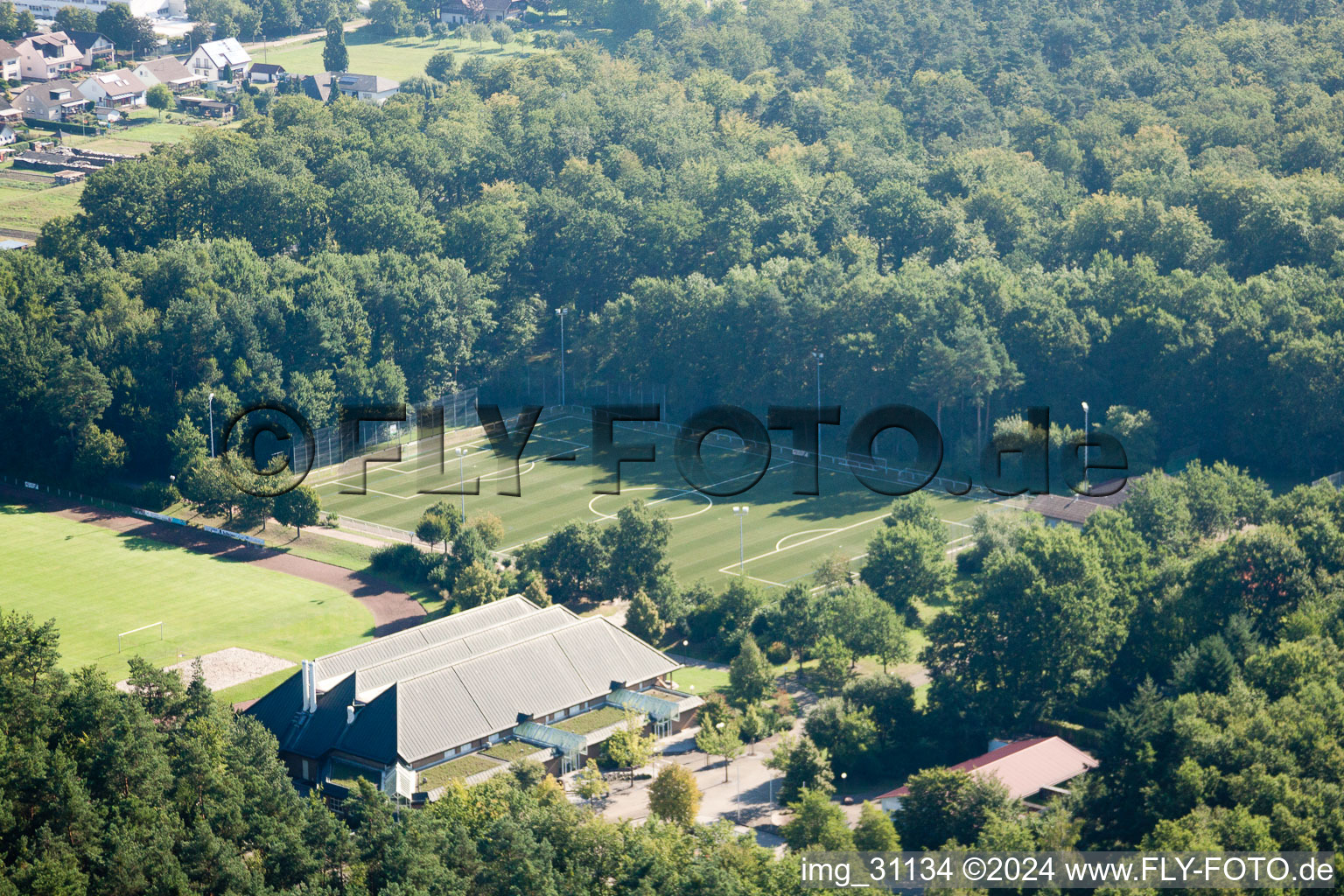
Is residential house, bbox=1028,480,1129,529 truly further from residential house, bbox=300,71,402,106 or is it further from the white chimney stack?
residential house, bbox=300,71,402,106

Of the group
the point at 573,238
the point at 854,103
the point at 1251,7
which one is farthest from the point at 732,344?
the point at 1251,7

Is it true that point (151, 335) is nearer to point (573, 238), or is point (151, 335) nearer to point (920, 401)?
point (573, 238)

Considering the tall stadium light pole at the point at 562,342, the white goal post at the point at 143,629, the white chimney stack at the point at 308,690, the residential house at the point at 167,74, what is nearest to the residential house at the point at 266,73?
the residential house at the point at 167,74

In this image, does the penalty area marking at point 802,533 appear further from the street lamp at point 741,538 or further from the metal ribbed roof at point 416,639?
the metal ribbed roof at point 416,639

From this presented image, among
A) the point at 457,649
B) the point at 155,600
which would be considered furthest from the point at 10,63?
the point at 457,649

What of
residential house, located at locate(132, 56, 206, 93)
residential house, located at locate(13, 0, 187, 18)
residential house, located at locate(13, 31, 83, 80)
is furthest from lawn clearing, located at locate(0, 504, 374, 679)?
residential house, located at locate(13, 0, 187, 18)

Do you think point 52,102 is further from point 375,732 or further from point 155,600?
point 375,732
